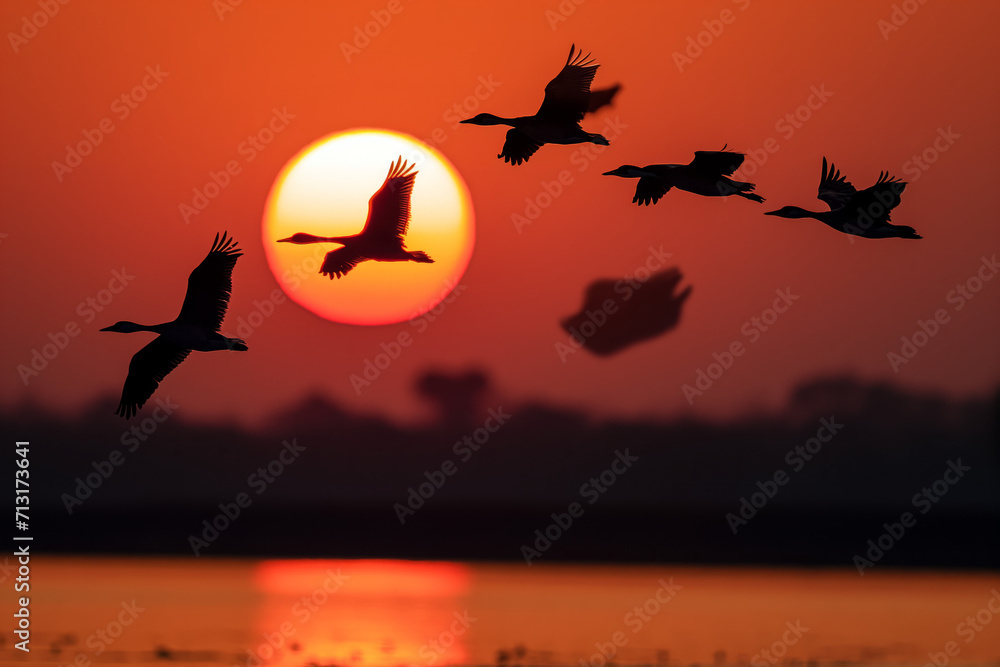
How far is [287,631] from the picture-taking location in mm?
30922

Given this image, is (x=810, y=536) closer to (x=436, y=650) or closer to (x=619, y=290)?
(x=619, y=290)

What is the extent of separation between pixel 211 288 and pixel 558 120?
20.2 feet

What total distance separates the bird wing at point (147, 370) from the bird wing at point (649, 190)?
8057 mm

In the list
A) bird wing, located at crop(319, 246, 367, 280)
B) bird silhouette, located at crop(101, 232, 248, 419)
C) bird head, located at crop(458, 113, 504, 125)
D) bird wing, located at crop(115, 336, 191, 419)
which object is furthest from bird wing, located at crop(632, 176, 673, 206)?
bird wing, located at crop(115, 336, 191, 419)

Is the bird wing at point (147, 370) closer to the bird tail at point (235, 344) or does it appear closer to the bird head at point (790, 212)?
the bird tail at point (235, 344)

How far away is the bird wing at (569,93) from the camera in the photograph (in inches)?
785

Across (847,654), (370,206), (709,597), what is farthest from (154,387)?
(709,597)

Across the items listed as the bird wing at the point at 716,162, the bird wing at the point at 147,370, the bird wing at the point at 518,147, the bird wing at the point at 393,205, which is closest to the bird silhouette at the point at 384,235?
the bird wing at the point at 393,205

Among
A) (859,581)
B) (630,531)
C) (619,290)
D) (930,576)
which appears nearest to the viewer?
(859,581)

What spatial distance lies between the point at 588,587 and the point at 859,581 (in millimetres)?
10811

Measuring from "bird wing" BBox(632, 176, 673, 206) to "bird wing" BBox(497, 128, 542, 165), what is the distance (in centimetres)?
213

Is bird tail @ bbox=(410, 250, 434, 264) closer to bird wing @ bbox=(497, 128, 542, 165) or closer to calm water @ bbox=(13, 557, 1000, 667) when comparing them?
bird wing @ bbox=(497, 128, 542, 165)

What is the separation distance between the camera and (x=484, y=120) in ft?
72.6

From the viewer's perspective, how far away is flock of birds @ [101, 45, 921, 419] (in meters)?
20.3
